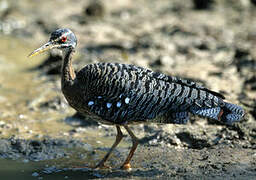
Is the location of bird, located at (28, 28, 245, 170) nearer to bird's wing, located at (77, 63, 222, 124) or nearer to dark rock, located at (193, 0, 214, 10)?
bird's wing, located at (77, 63, 222, 124)

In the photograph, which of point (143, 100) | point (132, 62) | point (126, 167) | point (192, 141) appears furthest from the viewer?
point (132, 62)

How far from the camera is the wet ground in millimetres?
7125

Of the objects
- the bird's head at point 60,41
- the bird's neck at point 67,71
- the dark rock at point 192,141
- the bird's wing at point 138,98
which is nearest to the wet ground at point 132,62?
the dark rock at point 192,141

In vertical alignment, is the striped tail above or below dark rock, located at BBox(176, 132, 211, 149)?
above

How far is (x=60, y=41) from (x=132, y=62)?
4.49 metres

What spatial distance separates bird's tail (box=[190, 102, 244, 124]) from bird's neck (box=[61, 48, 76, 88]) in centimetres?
192

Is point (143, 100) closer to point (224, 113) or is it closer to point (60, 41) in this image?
point (224, 113)

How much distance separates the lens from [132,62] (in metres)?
11.5

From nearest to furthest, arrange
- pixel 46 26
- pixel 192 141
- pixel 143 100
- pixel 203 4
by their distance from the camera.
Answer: pixel 143 100, pixel 192 141, pixel 46 26, pixel 203 4

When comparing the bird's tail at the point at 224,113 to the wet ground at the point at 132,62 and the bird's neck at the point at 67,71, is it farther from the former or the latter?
the bird's neck at the point at 67,71

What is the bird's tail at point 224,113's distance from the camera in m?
6.80

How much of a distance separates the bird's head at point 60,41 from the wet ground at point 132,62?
167 centimetres

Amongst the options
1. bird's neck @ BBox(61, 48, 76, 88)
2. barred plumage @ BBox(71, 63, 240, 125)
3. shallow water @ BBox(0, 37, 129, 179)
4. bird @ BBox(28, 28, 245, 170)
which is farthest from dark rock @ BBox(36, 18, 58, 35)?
barred plumage @ BBox(71, 63, 240, 125)

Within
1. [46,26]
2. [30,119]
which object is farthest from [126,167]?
[46,26]
